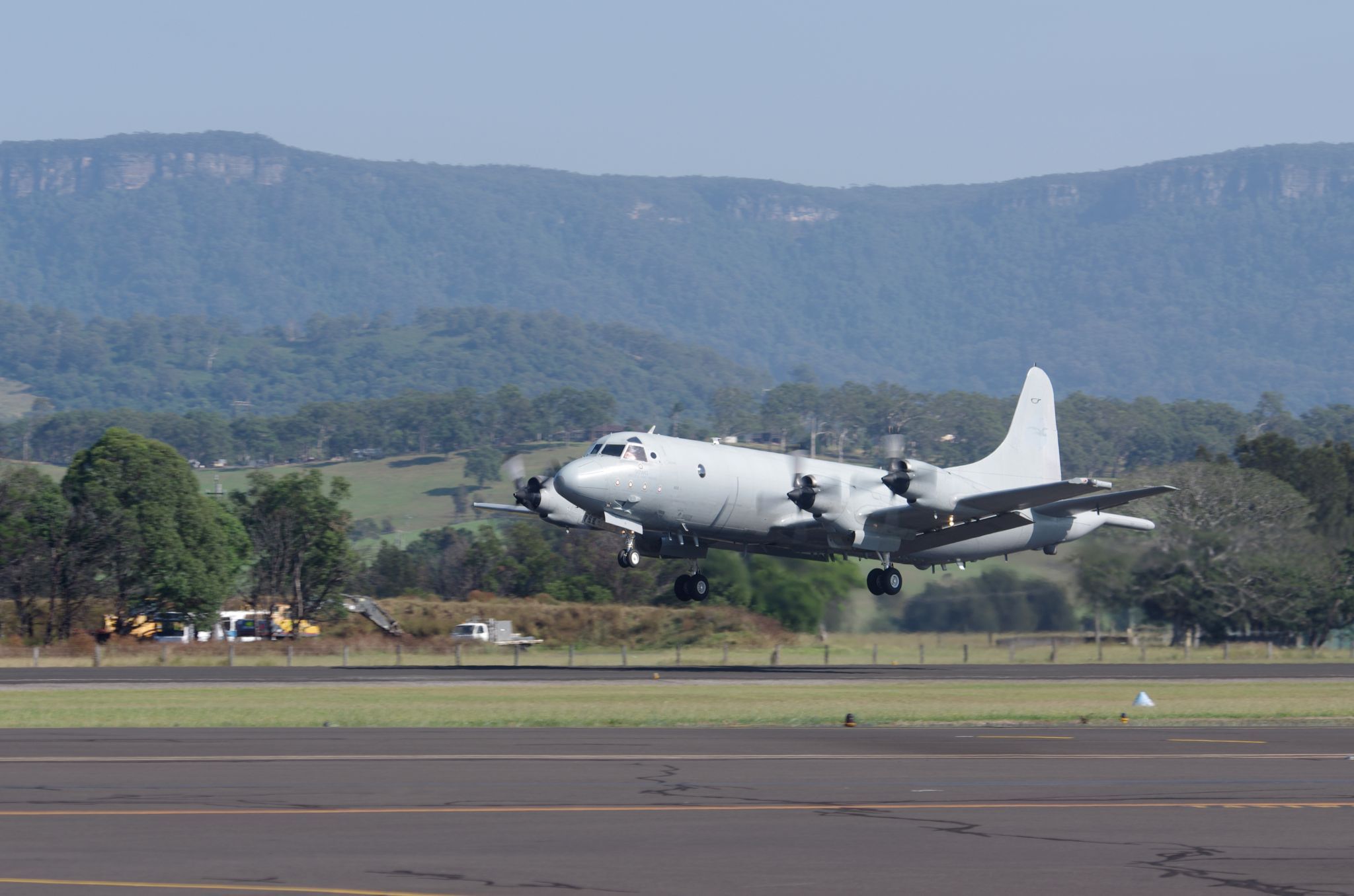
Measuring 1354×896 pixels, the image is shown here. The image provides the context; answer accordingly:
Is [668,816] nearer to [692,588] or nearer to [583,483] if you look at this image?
[583,483]

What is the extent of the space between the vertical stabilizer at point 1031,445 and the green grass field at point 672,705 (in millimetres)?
13755

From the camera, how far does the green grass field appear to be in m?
33.4

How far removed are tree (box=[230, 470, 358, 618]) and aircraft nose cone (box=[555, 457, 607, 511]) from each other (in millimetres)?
50538

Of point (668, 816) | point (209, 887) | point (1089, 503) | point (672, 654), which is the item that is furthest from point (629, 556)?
point (209, 887)

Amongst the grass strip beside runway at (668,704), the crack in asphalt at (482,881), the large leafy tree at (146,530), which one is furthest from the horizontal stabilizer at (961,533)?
the large leafy tree at (146,530)

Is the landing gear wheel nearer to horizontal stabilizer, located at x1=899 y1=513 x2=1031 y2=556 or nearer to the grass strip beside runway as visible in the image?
horizontal stabilizer, located at x1=899 y1=513 x2=1031 y2=556

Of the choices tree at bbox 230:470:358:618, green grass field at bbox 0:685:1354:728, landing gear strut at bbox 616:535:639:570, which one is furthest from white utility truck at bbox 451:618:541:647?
green grass field at bbox 0:685:1354:728

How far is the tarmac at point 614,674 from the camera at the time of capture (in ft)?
159

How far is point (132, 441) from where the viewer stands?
90.8 m

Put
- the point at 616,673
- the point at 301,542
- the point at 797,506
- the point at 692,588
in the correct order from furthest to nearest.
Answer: the point at 301,542
the point at 616,673
the point at 692,588
the point at 797,506

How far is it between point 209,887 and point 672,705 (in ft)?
80.3

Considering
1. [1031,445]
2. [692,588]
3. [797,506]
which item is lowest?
[692,588]

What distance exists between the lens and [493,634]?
263 feet

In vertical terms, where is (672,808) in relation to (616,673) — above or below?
above
